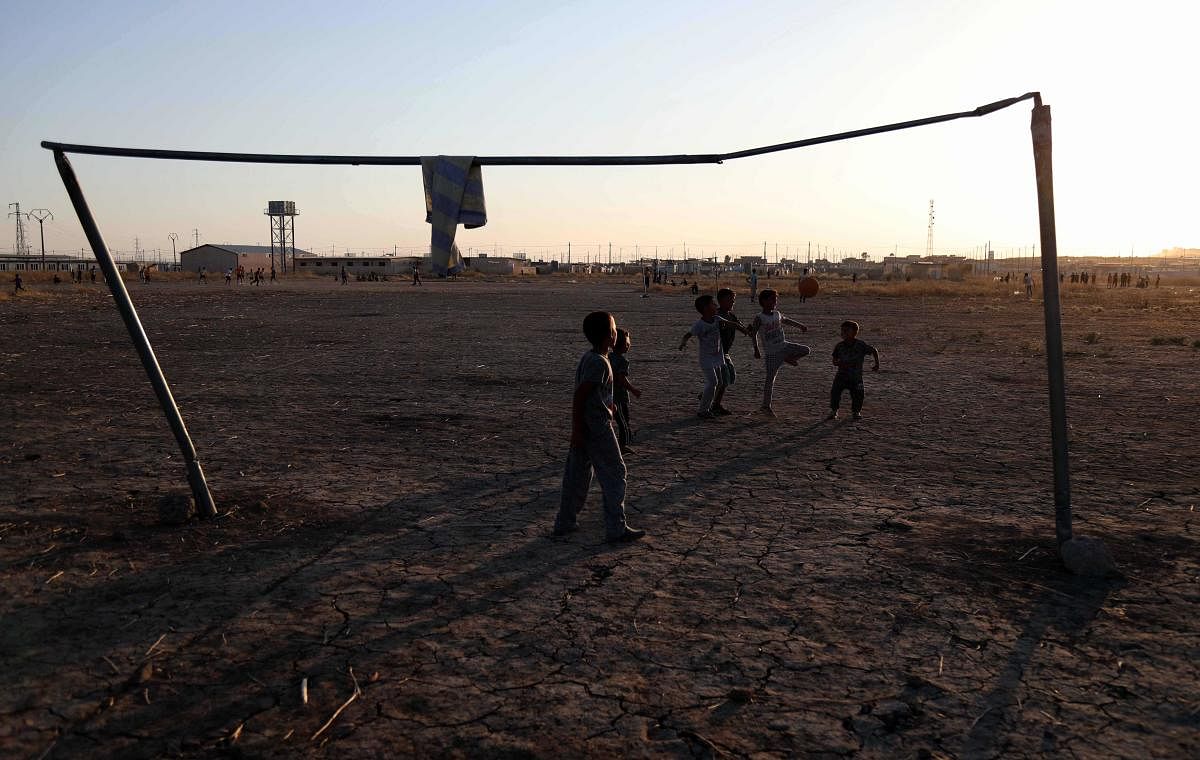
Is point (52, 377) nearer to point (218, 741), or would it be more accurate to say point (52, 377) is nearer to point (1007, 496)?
point (218, 741)

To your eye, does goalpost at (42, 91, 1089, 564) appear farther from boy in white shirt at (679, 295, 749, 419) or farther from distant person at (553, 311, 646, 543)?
boy in white shirt at (679, 295, 749, 419)

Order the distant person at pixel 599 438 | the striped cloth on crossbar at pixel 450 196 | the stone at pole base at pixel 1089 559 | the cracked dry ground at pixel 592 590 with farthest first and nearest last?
the striped cloth on crossbar at pixel 450 196
the distant person at pixel 599 438
the stone at pole base at pixel 1089 559
the cracked dry ground at pixel 592 590

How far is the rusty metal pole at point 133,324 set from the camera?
237 inches

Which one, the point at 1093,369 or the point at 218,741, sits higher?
the point at 1093,369

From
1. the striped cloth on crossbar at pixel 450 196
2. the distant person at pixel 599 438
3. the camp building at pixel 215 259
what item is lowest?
the distant person at pixel 599 438

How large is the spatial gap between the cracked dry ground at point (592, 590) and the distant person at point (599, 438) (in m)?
0.28

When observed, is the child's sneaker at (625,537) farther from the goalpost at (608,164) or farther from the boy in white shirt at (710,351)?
the boy in white shirt at (710,351)

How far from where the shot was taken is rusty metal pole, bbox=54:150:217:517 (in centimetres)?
602

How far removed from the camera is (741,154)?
20.3ft

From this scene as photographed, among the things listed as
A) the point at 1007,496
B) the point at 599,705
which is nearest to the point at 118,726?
the point at 599,705

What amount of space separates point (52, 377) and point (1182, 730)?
15.8 m

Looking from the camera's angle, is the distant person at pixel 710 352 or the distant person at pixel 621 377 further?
the distant person at pixel 710 352

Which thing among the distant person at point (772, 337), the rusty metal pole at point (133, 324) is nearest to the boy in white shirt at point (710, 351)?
the distant person at point (772, 337)

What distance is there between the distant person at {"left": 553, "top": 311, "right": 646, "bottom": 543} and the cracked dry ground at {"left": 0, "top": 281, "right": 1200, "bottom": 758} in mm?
276
